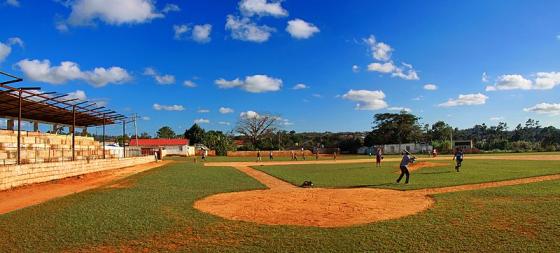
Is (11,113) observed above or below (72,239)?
above

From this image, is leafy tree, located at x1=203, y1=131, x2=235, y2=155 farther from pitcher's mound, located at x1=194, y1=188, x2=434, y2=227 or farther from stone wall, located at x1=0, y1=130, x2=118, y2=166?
pitcher's mound, located at x1=194, y1=188, x2=434, y2=227

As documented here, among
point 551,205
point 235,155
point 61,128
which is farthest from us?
point 235,155

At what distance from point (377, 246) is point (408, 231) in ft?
4.68

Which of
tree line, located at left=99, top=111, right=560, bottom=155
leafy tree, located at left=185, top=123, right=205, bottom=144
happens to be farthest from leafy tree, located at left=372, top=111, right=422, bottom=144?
leafy tree, located at left=185, top=123, right=205, bottom=144

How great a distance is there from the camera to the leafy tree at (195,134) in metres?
96.1

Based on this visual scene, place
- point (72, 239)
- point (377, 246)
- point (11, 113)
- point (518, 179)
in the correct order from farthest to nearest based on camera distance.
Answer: point (11, 113), point (518, 179), point (72, 239), point (377, 246)

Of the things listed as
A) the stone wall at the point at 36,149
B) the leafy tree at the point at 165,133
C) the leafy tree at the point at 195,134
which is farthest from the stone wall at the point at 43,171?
the leafy tree at the point at 165,133

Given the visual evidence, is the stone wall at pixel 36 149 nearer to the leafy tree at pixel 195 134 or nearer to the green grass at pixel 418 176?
the green grass at pixel 418 176

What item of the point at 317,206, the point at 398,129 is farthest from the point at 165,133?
the point at 317,206

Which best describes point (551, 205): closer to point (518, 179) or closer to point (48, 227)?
point (518, 179)

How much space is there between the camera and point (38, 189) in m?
17.2

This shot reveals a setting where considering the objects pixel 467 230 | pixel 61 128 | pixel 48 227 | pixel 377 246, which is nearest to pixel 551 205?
pixel 467 230

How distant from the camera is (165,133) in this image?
12556 centimetres

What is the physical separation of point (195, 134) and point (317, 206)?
87388 mm
